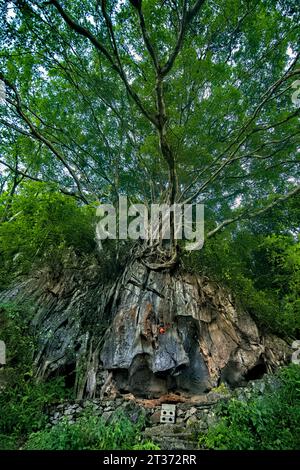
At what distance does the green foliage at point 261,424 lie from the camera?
11.7ft

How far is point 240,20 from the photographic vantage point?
7.21 metres

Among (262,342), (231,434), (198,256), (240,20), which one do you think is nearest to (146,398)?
(231,434)

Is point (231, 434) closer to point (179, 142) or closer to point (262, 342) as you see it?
point (262, 342)

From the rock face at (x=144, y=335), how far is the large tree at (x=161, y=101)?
59.4 inches

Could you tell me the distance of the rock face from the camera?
5.52 m

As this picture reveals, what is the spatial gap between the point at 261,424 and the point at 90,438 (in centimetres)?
232

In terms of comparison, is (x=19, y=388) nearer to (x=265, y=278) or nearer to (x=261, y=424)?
(x=261, y=424)

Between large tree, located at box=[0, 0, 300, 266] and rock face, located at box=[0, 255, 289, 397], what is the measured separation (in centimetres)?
151

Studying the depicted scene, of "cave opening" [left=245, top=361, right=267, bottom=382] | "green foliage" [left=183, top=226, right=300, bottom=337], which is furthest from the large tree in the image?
"cave opening" [left=245, top=361, right=267, bottom=382]

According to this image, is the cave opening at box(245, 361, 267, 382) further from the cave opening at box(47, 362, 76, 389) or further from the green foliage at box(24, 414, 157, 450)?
the cave opening at box(47, 362, 76, 389)

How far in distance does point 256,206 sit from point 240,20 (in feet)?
17.5

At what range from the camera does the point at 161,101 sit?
5324mm

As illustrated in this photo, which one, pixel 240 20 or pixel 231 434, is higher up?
pixel 240 20

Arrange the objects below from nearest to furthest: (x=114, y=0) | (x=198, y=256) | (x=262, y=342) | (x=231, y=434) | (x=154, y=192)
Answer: (x=231, y=434) → (x=114, y=0) → (x=262, y=342) → (x=198, y=256) → (x=154, y=192)
